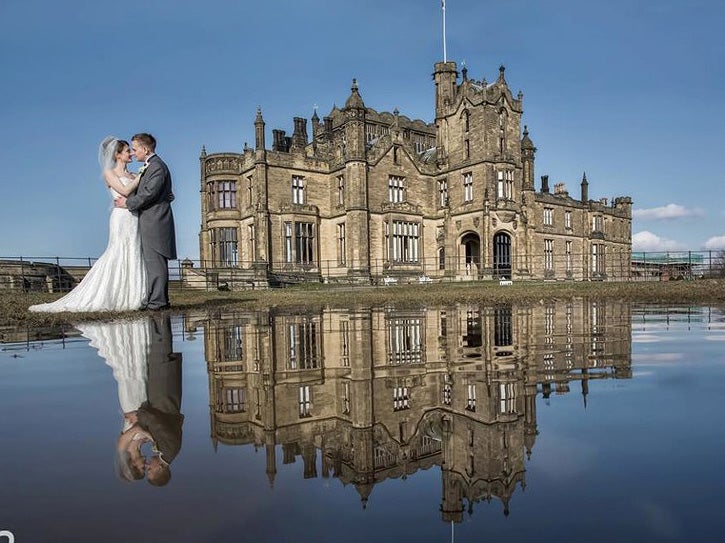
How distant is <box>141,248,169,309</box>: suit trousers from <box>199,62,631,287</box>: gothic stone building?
19.5m

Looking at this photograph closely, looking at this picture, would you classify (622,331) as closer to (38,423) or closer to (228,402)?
(228,402)

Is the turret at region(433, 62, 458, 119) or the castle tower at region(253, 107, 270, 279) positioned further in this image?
the turret at region(433, 62, 458, 119)

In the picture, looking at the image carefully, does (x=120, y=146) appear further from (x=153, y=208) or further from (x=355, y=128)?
(x=355, y=128)

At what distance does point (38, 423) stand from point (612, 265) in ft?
167

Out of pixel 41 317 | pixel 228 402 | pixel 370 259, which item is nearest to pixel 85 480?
pixel 228 402

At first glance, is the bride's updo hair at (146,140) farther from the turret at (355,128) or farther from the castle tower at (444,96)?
the castle tower at (444,96)

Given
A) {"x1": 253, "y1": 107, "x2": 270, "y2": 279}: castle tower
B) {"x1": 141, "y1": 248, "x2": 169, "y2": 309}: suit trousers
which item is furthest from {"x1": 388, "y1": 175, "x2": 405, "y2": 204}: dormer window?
{"x1": 141, "y1": 248, "x2": 169, "y2": 309}: suit trousers

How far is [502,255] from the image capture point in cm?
3341

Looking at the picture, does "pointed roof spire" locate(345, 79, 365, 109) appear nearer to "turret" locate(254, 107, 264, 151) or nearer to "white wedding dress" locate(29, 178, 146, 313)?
"turret" locate(254, 107, 264, 151)

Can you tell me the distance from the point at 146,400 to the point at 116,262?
611 centimetres

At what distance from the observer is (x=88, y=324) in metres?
6.79

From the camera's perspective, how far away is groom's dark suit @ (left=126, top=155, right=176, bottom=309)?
7.59 m

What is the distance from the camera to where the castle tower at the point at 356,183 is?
30141 millimetres

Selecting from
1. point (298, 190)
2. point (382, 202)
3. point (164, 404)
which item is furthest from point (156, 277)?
point (382, 202)
